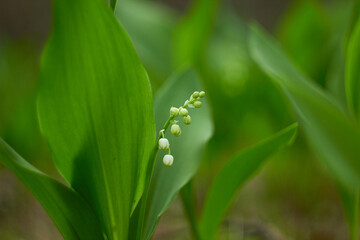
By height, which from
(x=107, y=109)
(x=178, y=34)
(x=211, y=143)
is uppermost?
(x=107, y=109)

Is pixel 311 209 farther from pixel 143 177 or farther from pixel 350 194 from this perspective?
pixel 143 177

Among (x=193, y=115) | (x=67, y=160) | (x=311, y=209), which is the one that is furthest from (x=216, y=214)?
(x=311, y=209)

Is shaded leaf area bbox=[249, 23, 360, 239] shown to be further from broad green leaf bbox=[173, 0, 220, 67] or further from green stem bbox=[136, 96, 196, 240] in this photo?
broad green leaf bbox=[173, 0, 220, 67]

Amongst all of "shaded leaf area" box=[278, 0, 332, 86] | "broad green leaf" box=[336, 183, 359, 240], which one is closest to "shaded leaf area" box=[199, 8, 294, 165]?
"shaded leaf area" box=[278, 0, 332, 86]

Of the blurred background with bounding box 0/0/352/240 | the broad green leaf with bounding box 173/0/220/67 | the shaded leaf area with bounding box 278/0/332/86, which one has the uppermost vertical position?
the broad green leaf with bounding box 173/0/220/67

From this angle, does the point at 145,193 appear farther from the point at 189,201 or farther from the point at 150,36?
the point at 150,36

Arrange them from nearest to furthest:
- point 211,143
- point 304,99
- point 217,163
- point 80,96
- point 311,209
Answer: point 80,96, point 304,99, point 311,209, point 211,143, point 217,163

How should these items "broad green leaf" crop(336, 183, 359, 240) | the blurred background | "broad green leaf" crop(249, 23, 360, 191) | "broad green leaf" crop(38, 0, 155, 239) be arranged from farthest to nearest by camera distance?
the blurred background, "broad green leaf" crop(336, 183, 359, 240), "broad green leaf" crop(249, 23, 360, 191), "broad green leaf" crop(38, 0, 155, 239)

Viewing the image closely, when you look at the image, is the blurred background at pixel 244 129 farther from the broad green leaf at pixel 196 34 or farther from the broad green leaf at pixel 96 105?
the broad green leaf at pixel 96 105
